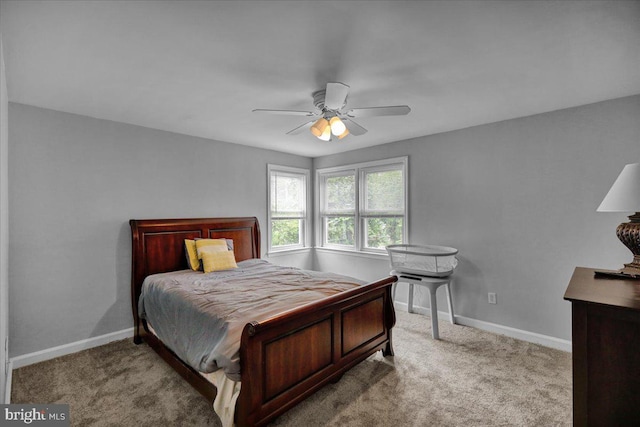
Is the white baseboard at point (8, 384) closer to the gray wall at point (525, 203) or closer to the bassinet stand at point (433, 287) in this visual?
the bassinet stand at point (433, 287)

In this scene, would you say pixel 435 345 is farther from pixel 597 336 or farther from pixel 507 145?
pixel 507 145

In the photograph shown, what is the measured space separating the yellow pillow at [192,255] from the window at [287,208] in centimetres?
139

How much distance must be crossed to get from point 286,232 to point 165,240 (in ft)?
6.72

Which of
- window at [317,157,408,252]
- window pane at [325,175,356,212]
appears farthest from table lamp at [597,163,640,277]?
window pane at [325,175,356,212]

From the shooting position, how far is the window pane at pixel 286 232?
5.02 m

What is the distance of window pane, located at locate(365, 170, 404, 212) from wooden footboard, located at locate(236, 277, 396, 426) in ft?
5.89

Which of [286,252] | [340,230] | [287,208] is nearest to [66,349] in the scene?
[286,252]

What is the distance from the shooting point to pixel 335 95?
214 cm

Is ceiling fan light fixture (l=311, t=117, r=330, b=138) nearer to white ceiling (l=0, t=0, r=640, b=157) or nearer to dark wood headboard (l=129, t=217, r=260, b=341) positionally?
white ceiling (l=0, t=0, r=640, b=157)

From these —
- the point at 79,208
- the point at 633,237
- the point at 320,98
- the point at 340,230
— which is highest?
the point at 320,98

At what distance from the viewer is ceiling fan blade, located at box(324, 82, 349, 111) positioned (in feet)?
6.62

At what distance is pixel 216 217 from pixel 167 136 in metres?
1.20

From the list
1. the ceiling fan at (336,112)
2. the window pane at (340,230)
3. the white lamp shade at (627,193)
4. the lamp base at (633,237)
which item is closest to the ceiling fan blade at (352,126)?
the ceiling fan at (336,112)

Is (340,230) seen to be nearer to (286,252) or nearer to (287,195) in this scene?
(286,252)
